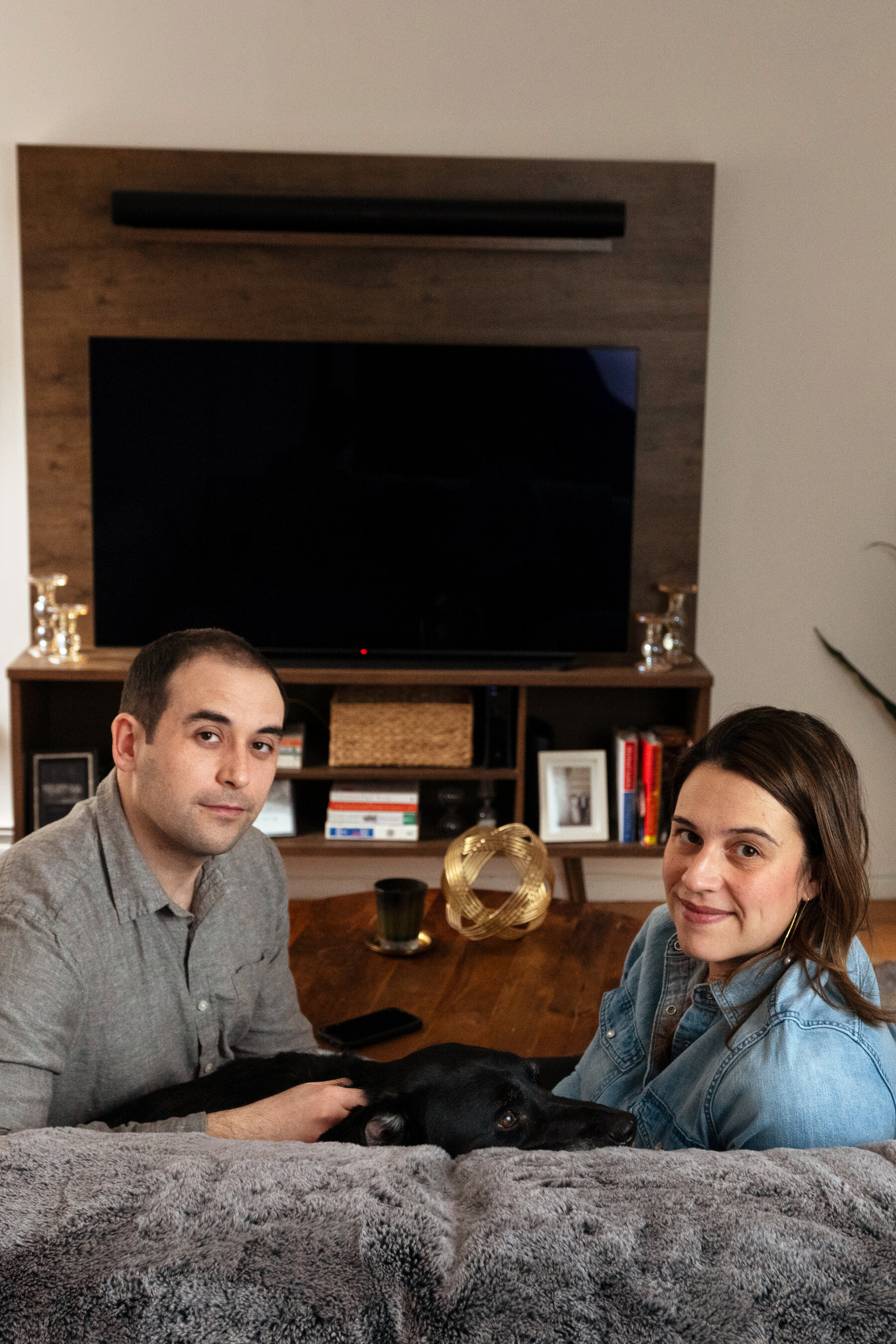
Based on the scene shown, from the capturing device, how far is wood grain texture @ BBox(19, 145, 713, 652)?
3.50 meters

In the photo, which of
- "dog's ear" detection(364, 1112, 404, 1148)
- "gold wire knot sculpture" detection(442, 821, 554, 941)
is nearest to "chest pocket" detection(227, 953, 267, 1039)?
"dog's ear" detection(364, 1112, 404, 1148)

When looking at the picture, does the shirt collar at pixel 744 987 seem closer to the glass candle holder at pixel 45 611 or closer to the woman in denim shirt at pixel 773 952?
the woman in denim shirt at pixel 773 952

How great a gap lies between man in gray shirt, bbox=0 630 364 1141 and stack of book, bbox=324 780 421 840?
1961mm

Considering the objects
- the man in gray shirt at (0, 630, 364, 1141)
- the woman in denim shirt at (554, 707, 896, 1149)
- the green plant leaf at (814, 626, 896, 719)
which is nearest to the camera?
the woman in denim shirt at (554, 707, 896, 1149)

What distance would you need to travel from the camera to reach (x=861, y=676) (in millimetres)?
3721

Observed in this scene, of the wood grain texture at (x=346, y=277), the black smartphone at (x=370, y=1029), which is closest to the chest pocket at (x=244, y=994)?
the black smartphone at (x=370, y=1029)

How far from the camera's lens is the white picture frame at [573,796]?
358 cm

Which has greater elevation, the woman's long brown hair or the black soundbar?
the black soundbar

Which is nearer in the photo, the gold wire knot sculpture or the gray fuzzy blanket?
the gray fuzzy blanket

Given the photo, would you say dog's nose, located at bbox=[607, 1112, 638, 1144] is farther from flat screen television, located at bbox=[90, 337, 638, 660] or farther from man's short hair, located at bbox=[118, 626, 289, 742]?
flat screen television, located at bbox=[90, 337, 638, 660]

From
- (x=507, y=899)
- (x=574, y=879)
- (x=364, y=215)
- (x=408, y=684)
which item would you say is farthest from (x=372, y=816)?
(x=364, y=215)

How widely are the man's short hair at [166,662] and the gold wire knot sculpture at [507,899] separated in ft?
2.41

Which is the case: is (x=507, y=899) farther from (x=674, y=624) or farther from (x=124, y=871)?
(x=674, y=624)

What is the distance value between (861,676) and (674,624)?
642 mm
